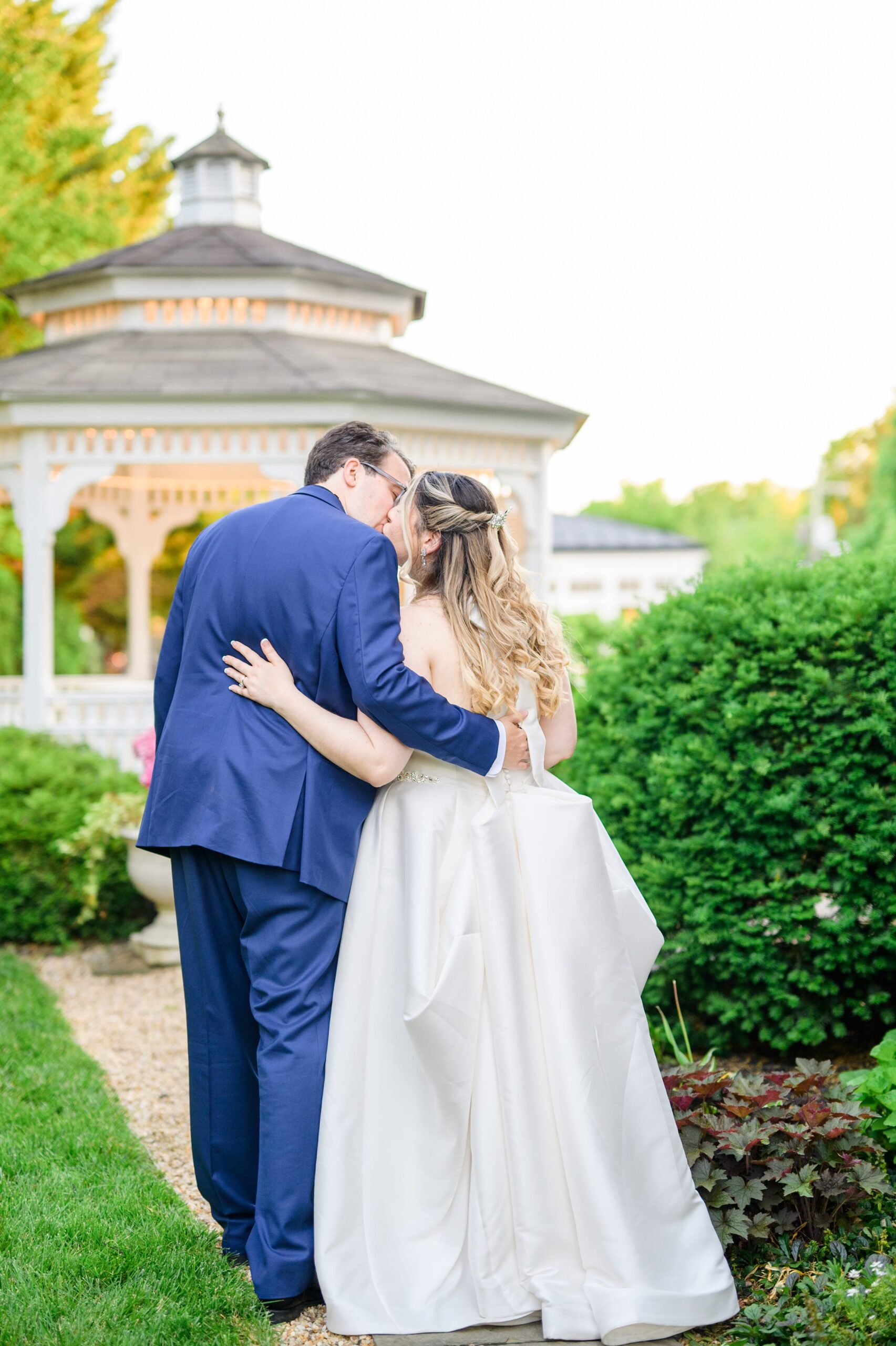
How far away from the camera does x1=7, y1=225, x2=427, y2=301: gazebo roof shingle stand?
10.5 m

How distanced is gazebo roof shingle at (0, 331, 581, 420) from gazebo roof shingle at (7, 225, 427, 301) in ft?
1.88

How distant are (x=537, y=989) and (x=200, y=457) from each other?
7.37 metres

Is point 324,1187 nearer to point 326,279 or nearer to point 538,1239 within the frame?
point 538,1239

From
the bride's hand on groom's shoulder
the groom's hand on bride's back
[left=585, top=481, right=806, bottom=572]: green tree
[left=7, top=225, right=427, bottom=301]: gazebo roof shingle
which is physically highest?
[left=585, top=481, right=806, bottom=572]: green tree

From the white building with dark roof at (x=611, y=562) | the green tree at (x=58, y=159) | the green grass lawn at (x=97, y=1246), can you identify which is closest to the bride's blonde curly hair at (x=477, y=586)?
the green grass lawn at (x=97, y=1246)

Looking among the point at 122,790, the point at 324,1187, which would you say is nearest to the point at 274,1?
the point at 122,790

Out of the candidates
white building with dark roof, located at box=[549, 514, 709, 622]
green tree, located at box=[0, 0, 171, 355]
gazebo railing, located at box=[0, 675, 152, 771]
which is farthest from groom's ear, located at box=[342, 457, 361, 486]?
white building with dark roof, located at box=[549, 514, 709, 622]

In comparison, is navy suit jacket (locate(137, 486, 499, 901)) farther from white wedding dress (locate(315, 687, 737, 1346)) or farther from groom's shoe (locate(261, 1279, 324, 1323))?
groom's shoe (locate(261, 1279, 324, 1323))

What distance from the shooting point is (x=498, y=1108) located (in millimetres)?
2963

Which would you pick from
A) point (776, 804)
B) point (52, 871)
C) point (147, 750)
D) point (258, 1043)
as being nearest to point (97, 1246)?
point (258, 1043)

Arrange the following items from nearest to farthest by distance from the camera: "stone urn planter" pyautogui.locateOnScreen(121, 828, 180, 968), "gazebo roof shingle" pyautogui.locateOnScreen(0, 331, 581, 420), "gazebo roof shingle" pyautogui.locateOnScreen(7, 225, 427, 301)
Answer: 1. "stone urn planter" pyautogui.locateOnScreen(121, 828, 180, 968)
2. "gazebo roof shingle" pyautogui.locateOnScreen(0, 331, 581, 420)
3. "gazebo roof shingle" pyautogui.locateOnScreen(7, 225, 427, 301)

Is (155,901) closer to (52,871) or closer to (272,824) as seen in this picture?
(52,871)

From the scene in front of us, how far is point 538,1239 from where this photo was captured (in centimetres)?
288

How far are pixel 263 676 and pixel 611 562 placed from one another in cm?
3242
